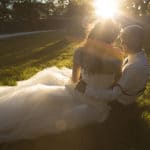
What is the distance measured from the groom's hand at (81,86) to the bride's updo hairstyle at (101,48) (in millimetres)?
375

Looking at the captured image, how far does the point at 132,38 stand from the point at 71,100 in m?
1.40

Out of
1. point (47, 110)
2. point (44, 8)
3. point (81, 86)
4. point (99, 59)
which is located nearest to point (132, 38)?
point (99, 59)

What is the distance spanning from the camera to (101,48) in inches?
237

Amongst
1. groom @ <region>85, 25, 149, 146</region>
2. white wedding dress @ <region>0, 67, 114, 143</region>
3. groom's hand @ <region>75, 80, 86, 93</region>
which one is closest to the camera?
white wedding dress @ <region>0, 67, 114, 143</region>

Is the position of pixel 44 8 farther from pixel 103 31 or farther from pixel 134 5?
pixel 103 31

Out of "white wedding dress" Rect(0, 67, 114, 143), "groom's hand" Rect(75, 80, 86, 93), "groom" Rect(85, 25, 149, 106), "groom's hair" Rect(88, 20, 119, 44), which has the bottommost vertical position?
"white wedding dress" Rect(0, 67, 114, 143)

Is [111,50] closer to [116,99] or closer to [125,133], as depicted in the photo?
[116,99]

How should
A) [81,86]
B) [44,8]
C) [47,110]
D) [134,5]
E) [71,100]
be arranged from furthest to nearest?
[44,8]
[134,5]
[81,86]
[71,100]
[47,110]

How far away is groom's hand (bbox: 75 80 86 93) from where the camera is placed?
635 centimetres

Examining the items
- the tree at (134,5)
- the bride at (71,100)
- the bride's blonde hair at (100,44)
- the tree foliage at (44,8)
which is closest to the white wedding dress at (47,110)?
the bride at (71,100)

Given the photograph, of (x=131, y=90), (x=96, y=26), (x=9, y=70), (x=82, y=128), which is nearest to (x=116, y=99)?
(x=131, y=90)

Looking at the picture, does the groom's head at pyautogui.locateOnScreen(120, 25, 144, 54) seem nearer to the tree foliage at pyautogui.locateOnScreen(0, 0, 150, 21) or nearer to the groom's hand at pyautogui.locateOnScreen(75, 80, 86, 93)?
the groom's hand at pyautogui.locateOnScreen(75, 80, 86, 93)

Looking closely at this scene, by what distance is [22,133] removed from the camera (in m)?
5.81

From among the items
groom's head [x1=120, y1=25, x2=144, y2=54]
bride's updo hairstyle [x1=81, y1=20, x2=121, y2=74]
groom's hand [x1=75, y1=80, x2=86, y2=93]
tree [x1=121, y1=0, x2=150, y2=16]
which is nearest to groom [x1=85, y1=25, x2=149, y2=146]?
groom's head [x1=120, y1=25, x2=144, y2=54]
